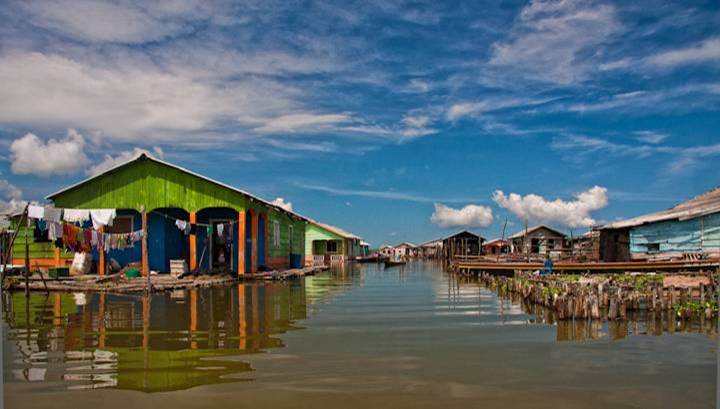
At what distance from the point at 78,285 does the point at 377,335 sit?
13741mm

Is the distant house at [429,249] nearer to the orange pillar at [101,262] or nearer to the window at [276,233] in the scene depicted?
the window at [276,233]

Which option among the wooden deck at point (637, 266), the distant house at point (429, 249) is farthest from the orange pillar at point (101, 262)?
the distant house at point (429, 249)

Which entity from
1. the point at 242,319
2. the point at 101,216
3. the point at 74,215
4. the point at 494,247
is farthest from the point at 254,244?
the point at 494,247

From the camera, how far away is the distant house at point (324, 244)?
5341cm

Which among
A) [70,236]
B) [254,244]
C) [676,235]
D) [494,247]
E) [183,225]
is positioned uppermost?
[183,225]

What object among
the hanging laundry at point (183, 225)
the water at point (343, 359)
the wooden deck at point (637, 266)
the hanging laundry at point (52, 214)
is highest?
the hanging laundry at point (52, 214)

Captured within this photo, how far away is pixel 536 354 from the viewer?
9.73 m

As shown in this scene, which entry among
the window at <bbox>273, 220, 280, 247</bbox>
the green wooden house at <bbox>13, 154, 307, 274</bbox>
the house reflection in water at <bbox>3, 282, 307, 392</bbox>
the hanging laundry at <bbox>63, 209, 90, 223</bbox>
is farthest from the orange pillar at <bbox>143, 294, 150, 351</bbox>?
the window at <bbox>273, 220, 280, 247</bbox>

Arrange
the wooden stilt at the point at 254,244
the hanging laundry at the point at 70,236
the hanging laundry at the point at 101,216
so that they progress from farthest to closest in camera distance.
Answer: the wooden stilt at the point at 254,244 → the hanging laundry at the point at 101,216 → the hanging laundry at the point at 70,236

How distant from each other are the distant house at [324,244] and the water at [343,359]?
36.2 metres

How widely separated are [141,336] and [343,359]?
4.33m

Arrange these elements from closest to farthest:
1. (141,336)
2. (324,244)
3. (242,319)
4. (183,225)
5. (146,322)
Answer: (141,336) → (146,322) → (242,319) → (183,225) → (324,244)

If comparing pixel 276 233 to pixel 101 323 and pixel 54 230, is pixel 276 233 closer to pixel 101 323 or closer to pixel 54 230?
pixel 54 230

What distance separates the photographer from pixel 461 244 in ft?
223
